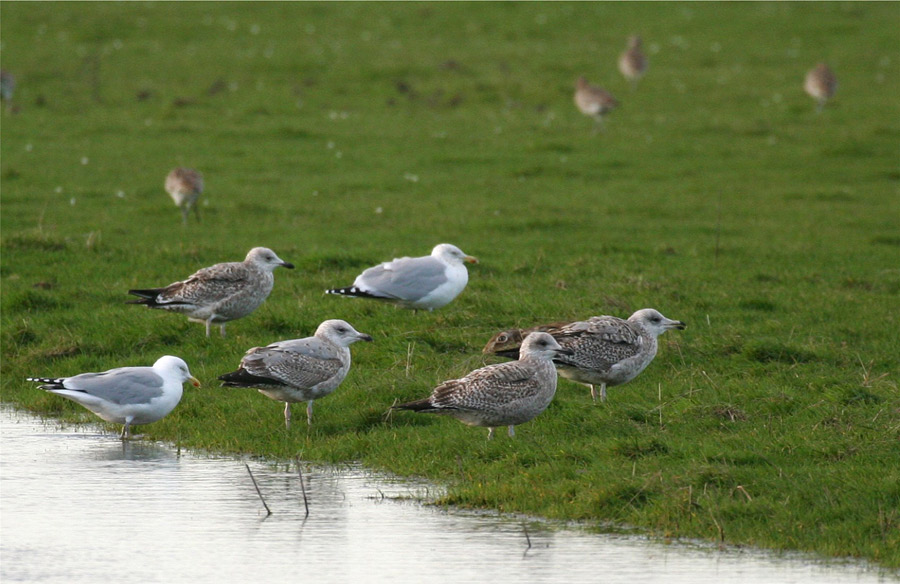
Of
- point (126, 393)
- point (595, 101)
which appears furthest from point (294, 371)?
point (595, 101)

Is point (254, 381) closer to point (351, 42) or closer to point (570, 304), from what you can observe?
point (570, 304)

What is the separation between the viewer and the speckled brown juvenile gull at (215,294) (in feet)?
43.2

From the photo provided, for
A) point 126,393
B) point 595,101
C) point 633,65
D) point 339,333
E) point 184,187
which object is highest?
point 633,65

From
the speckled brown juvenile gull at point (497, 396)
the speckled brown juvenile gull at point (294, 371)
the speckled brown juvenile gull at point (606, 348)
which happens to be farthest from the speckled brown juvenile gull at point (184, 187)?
the speckled brown juvenile gull at point (497, 396)

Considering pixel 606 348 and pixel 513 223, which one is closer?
pixel 606 348

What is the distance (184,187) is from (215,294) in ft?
25.3

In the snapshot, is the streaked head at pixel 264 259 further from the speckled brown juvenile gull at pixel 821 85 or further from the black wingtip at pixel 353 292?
the speckled brown juvenile gull at pixel 821 85

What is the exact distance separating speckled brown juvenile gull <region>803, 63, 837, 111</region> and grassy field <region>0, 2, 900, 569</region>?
0.56 meters

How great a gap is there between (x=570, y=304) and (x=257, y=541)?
698cm

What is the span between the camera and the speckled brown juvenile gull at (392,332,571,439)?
995cm

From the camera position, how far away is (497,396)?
32.7ft

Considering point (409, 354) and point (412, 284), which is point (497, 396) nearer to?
point (409, 354)

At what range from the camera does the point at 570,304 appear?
47.4 feet

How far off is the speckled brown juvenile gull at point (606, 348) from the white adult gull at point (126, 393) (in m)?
2.94
